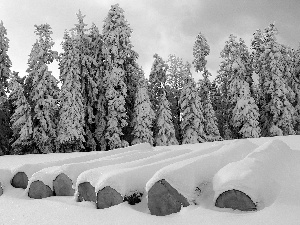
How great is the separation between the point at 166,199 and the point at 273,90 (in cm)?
2647

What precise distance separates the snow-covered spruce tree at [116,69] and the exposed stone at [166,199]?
64.1ft

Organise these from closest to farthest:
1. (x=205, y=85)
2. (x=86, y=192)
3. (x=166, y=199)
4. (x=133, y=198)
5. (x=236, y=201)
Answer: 1. (x=236, y=201)
2. (x=166, y=199)
3. (x=133, y=198)
4. (x=86, y=192)
5. (x=205, y=85)

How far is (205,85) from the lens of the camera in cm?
3434

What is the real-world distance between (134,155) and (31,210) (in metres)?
2.95

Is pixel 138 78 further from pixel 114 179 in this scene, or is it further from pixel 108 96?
pixel 114 179

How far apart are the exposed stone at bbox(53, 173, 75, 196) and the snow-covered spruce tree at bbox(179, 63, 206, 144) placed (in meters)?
22.7

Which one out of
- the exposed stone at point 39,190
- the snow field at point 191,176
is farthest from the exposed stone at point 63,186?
the snow field at point 191,176

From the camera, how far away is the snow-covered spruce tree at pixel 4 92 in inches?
992

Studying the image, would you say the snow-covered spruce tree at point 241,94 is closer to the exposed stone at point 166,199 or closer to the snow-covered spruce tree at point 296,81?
the snow-covered spruce tree at point 296,81

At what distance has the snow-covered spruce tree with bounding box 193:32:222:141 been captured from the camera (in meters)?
31.4

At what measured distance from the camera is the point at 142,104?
2558cm

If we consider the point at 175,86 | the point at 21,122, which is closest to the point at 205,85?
the point at 175,86

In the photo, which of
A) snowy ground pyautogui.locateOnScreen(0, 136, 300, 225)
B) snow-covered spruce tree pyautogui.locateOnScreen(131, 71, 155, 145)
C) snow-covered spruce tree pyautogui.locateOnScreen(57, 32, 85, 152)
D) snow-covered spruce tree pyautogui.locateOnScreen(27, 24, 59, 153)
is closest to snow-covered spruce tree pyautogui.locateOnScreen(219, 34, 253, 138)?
snow-covered spruce tree pyautogui.locateOnScreen(131, 71, 155, 145)

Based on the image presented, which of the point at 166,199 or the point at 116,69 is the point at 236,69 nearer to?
the point at 116,69
